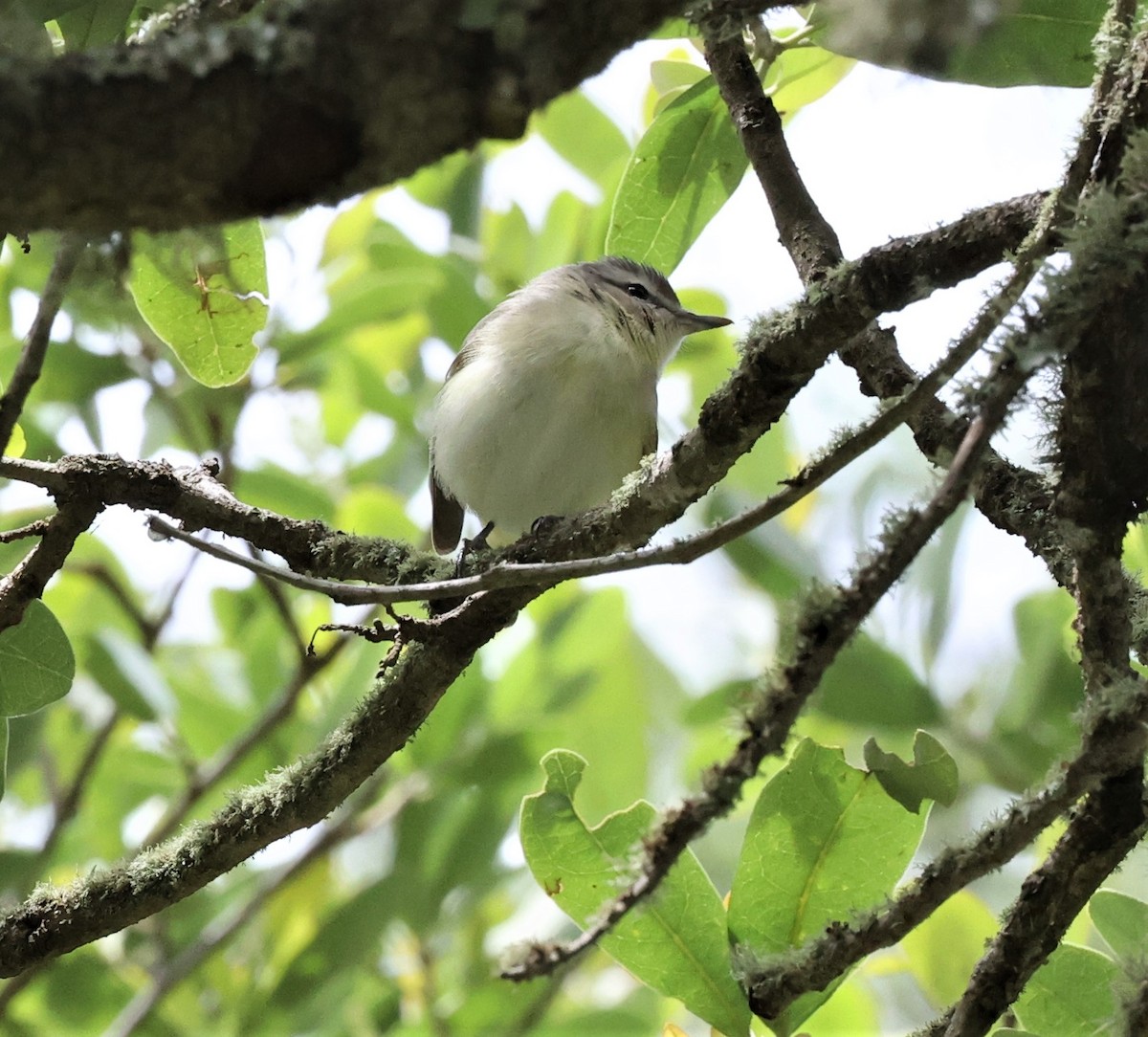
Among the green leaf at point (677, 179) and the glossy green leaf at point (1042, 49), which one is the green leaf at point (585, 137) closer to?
the green leaf at point (677, 179)

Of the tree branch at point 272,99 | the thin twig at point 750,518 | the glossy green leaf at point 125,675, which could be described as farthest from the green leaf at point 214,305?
the glossy green leaf at point 125,675

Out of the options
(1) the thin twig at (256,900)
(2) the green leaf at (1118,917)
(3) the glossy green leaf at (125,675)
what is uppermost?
(2) the green leaf at (1118,917)

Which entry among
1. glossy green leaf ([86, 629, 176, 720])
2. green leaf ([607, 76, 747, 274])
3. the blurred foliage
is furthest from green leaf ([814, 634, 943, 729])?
glossy green leaf ([86, 629, 176, 720])

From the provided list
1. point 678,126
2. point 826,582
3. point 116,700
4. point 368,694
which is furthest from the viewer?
point 116,700

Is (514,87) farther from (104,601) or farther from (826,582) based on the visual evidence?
(104,601)

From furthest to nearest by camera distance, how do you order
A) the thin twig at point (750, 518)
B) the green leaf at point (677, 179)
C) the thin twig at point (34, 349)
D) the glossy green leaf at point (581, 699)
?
the glossy green leaf at point (581, 699)
the green leaf at point (677, 179)
the thin twig at point (34, 349)
the thin twig at point (750, 518)

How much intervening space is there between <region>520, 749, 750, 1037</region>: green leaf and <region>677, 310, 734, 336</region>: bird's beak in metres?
2.20

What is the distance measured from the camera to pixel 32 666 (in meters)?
1.87

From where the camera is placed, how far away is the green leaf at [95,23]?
5.47 ft

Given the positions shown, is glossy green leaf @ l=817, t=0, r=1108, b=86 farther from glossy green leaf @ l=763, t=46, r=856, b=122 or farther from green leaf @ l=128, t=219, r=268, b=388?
green leaf @ l=128, t=219, r=268, b=388

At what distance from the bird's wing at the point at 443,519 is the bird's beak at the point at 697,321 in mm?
918

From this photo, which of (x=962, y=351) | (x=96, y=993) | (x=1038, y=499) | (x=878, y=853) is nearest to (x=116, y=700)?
(x=96, y=993)

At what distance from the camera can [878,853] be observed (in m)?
1.76

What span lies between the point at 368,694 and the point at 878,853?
826mm
